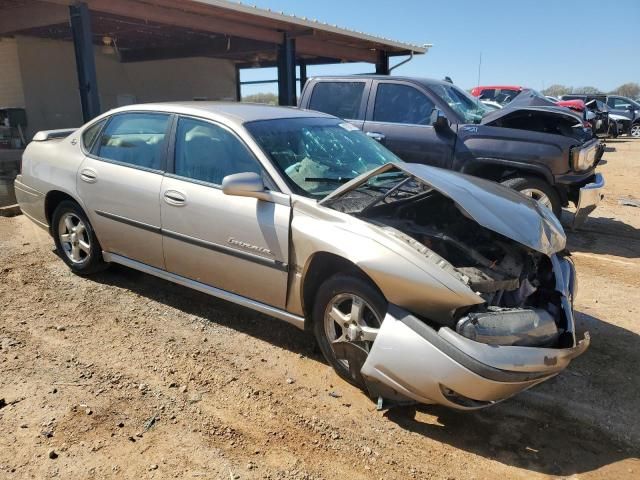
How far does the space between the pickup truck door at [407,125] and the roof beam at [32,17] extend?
19.8 ft

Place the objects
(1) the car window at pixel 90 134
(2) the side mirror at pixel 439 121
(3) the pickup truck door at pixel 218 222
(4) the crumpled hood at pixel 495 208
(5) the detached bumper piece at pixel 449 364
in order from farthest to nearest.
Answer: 1. (2) the side mirror at pixel 439 121
2. (1) the car window at pixel 90 134
3. (3) the pickup truck door at pixel 218 222
4. (4) the crumpled hood at pixel 495 208
5. (5) the detached bumper piece at pixel 449 364

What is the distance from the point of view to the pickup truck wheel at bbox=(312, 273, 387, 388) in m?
3.04

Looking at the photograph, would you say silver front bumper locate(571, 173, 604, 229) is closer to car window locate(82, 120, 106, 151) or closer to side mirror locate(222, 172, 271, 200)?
side mirror locate(222, 172, 271, 200)

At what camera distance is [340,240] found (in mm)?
3117

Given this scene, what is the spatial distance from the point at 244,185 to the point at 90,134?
231 cm

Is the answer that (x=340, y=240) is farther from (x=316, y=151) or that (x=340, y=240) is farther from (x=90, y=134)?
(x=90, y=134)

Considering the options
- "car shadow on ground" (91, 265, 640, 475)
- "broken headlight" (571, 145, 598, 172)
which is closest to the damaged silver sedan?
"car shadow on ground" (91, 265, 640, 475)

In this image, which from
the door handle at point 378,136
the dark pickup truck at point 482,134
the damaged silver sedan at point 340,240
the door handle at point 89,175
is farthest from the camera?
the door handle at point 378,136

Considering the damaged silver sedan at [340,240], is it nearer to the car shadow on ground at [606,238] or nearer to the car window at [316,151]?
the car window at [316,151]

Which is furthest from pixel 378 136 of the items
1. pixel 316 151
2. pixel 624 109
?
pixel 624 109

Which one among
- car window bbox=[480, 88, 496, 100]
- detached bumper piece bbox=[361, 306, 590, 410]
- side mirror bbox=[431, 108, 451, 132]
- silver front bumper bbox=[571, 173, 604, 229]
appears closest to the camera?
detached bumper piece bbox=[361, 306, 590, 410]

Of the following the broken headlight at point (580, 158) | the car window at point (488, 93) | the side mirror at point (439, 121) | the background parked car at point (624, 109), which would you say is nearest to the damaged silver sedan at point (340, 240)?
the side mirror at point (439, 121)

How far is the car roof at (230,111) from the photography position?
13.1 feet

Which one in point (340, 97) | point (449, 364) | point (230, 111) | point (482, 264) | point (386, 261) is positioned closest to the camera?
point (449, 364)
